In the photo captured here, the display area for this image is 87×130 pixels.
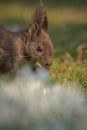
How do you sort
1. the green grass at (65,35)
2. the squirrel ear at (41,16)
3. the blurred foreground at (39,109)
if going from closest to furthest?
1. the blurred foreground at (39,109)
2. the squirrel ear at (41,16)
3. the green grass at (65,35)

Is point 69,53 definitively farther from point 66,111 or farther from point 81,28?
point 66,111

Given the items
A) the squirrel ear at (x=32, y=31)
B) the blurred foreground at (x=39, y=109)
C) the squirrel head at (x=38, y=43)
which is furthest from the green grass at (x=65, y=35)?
the blurred foreground at (x=39, y=109)

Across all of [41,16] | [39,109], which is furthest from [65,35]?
[39,109]

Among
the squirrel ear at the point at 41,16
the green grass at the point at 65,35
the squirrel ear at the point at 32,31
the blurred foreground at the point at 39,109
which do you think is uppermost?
the blurred foreground at the point at 39,109

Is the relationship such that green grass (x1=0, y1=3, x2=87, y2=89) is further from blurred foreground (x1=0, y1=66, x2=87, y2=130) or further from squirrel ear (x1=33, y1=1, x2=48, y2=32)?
blurred foreground (x1=0, y1=66, x2=87, y2=130)

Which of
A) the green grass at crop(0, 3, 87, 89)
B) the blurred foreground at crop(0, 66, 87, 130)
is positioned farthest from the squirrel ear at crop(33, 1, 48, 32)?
the blurred foreground at crop(0, 66, 87, 130)

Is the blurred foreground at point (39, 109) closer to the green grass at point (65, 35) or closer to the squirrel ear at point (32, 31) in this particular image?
the green grass at point (65, 35)

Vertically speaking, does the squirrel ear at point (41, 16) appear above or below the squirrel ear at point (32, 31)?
above

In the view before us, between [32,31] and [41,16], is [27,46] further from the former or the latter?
[41,16]
